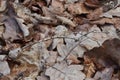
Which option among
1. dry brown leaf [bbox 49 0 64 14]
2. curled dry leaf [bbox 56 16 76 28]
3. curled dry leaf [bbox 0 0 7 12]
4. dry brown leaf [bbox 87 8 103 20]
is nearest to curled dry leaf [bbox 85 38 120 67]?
curled dry leaf [bbox 56 16 76 28]

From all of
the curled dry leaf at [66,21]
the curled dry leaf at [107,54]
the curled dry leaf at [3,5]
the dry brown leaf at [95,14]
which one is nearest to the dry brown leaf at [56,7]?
the curled dry leaf at [66,21]

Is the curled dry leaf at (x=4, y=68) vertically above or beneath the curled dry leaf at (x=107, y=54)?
beneath

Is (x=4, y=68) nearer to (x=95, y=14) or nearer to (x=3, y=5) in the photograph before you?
(x=3, y=5)

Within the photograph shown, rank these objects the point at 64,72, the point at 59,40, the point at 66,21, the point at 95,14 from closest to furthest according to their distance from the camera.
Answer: the point at 64,72 < the point at 59,40 < the point at 66,21 < the point at 95,14

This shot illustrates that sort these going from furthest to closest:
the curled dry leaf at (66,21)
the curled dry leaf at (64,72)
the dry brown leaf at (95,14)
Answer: the dry brown leaf at (95,14) < the curled dry leaf at (66,21) < the curled dry leaf at (64,72)

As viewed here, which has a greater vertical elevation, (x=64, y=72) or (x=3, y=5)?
(x=3, y=5)

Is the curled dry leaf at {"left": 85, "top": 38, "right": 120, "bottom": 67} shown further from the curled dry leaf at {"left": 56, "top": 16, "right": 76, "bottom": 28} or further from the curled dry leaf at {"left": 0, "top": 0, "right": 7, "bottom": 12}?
Answer: the curled dry leaf at {"left": 0, "top": 0, "right": 7, "bottom": 12}

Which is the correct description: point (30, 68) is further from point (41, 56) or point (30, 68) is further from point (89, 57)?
point (89, 57)

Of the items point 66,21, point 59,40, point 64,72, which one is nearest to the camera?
point 64,72

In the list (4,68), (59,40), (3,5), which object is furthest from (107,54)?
(3,5)

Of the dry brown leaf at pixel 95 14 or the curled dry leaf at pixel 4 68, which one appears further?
the dry brown leaf at pixel 95 14

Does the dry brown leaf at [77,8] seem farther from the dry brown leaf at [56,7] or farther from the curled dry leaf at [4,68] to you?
the curled dry leaf at [4,68]

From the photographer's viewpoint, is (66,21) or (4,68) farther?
(66,21)
